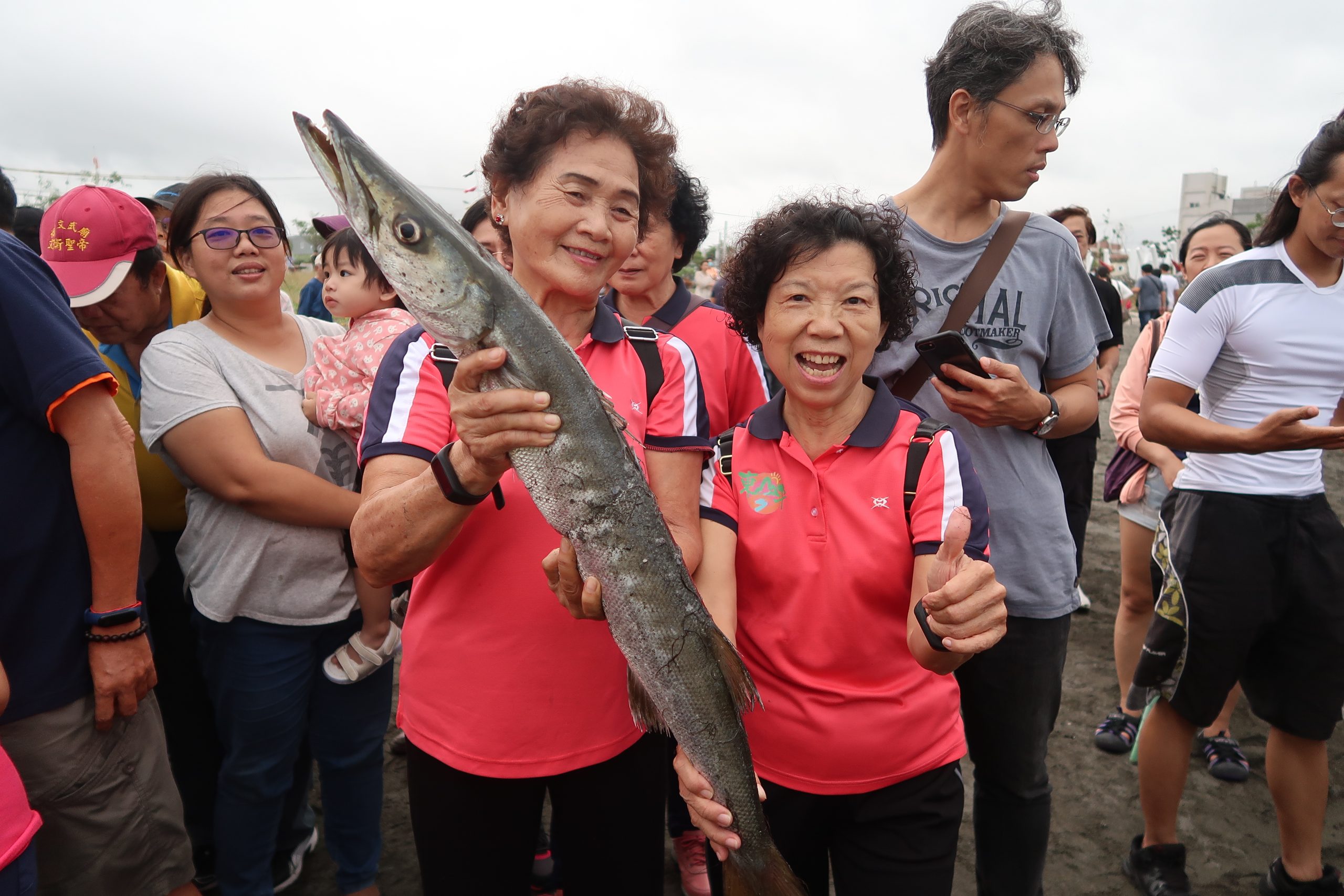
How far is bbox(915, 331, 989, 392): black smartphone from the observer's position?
2.39m

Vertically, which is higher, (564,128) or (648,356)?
(564,128)

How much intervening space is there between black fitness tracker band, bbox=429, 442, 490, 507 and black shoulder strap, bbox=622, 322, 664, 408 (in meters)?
0.62

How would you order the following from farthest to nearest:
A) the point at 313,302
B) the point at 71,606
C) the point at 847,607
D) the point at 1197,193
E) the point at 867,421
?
the point at 1197,193 < the point at 313,302 < the point at 71,606 < the point at 867,421 < the point at 847,607

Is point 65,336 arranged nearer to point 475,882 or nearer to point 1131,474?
point 475,882

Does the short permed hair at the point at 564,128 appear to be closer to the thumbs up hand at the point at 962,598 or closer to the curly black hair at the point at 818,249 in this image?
the curly black hair at the point at 818,249

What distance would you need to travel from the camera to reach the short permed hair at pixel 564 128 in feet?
6.89

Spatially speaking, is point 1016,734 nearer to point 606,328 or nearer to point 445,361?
point 606,328

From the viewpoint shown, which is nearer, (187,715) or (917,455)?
(917,455)

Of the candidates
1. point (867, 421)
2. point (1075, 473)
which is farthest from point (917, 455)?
point (1075, 473)

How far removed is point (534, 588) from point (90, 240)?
238 centimetres

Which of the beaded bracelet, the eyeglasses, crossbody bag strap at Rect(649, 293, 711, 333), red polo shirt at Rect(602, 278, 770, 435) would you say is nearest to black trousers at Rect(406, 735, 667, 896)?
the beaded bracelet

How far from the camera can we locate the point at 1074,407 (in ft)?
8.86

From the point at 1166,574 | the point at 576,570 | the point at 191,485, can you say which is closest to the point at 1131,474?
the point at 1166,574

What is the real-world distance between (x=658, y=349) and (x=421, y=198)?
2.90 feet
